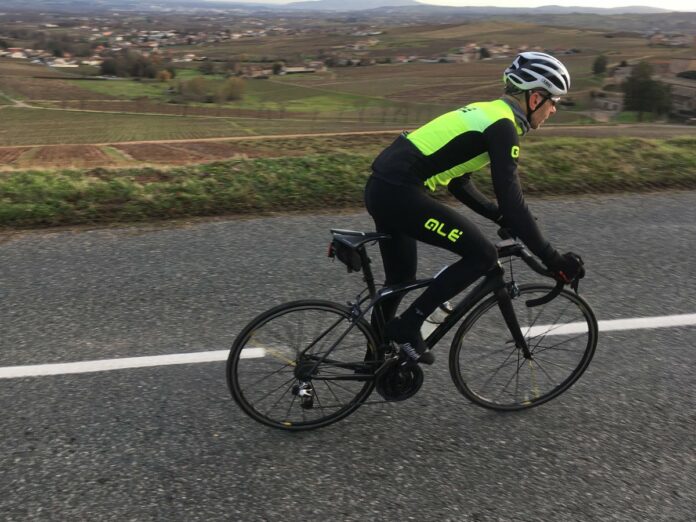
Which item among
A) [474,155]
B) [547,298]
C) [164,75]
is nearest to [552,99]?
[474,155]

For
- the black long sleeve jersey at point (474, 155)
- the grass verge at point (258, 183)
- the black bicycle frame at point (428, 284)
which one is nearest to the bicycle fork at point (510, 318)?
the black bicycle frame at point (428, 284)

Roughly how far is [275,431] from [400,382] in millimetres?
752

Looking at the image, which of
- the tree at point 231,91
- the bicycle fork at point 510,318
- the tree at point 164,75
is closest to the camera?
the bicycle fork at point 510,318

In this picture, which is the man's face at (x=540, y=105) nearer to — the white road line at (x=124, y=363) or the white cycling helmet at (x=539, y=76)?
the white cycling helmet at (x=539, y=76)

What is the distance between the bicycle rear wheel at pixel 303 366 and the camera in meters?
2.90

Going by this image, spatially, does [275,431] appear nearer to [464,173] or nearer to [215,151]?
[464,173]

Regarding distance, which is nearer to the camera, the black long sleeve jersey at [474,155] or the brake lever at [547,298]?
the black long sleeve jersey at [474,155]

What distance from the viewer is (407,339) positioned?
3.03 m

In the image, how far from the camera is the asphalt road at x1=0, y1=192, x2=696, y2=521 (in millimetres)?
2518

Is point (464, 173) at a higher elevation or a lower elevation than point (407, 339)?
higher

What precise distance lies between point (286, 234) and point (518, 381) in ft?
9.71

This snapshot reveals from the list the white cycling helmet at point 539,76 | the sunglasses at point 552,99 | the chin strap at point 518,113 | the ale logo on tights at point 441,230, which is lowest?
the ale logo on tights at point 441,230

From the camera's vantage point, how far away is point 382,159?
295 cm

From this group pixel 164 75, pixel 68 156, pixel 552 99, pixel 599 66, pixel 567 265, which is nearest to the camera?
Answer: pixel 567 265
